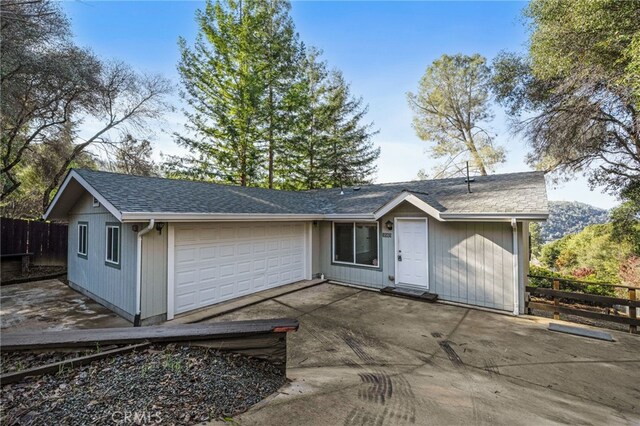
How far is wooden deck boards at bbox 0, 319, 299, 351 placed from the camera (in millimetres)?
2846

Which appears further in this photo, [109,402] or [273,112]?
[273,112]

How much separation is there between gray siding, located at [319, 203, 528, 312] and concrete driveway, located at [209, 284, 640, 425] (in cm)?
51

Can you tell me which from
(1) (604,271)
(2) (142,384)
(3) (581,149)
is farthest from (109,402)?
(1) (604,271)

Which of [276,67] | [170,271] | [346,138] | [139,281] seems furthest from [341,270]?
[276,67]

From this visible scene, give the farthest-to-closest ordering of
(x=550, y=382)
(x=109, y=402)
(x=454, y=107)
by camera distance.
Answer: (x=454, y=107) < (x=550, y=382) < (x=109, y=402)

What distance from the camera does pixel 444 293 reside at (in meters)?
7.46

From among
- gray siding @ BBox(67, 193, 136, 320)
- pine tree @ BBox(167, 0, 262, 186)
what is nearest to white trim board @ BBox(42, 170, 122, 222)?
gray siding @ BBox(67, 193, 136, 320)

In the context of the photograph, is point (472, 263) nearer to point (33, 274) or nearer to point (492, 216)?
point (492, 216)

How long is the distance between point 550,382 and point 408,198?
4.77m

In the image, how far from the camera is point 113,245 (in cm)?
643

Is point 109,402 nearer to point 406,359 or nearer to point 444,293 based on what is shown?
point 406,359

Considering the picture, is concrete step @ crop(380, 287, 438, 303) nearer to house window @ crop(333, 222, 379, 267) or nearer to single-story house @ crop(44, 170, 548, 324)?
single-story house @ crop(44, 170, 548, 324)

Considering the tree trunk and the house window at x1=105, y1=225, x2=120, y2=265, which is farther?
the tree trunk

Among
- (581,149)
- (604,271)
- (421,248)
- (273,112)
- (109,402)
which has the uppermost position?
(273,112)
